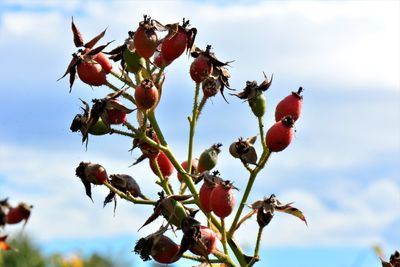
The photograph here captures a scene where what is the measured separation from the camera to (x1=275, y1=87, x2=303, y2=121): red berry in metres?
4.56

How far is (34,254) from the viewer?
640 inches

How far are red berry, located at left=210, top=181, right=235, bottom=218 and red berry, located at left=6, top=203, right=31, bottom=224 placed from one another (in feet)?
3.48

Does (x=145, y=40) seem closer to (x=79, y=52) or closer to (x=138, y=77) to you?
(x=138, y=77)

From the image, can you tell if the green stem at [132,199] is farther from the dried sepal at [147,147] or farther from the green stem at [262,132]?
the green stem at [262,132]

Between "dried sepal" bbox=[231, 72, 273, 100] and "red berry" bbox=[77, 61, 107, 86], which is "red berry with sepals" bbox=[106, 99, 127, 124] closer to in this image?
"red berry" bbox=[77, 61, 107, 86]

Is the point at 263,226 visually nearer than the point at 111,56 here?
Yes

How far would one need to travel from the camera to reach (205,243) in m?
3.98

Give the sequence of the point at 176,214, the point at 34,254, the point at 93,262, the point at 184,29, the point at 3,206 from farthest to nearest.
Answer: the point at 34,254, the point at 93,262, the point at 184,29, the point at 176,214, the point at 3,206

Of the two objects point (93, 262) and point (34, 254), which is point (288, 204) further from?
point (34, 254)

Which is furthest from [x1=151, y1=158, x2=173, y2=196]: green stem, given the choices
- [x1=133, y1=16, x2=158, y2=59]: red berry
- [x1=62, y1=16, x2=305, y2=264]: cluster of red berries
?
[x1=133, y1=16, x2=158, y2=59]: red berry

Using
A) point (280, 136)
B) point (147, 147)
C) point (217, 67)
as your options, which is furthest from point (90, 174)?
point (280, 136)

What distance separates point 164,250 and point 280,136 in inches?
33.5

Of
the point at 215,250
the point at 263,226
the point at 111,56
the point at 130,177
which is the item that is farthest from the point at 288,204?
the point at 111,56

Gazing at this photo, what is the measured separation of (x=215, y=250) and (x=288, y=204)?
478mm
